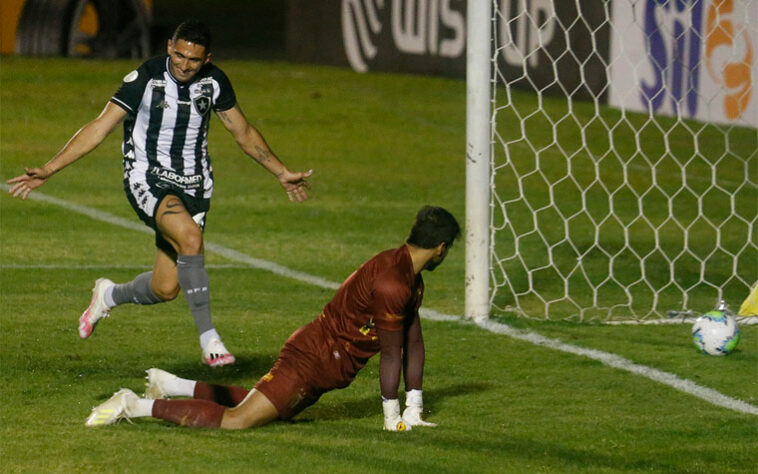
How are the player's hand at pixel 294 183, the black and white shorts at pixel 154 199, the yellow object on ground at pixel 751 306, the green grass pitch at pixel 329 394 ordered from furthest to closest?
the yellow object on ground at pixel 751 306 < the player's hand at pixel 294 183 < the black and white shorts at pixel 154 199 < the green grass pitch at pixel 329 394

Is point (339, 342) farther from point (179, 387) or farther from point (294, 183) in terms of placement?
point (294, 183)

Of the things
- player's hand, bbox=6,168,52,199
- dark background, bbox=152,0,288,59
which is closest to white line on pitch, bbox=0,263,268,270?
player's hand, bbox=6,168,52,199

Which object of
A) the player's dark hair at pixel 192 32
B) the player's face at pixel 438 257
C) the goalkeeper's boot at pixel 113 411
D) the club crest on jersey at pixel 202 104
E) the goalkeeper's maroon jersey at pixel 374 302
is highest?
the player's dark hair at pixel 192 32

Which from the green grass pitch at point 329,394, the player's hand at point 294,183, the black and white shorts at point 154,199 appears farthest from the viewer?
the player's hand at point 294,183

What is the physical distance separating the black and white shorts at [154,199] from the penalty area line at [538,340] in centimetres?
170

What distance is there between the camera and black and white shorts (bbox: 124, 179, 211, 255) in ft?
19.9

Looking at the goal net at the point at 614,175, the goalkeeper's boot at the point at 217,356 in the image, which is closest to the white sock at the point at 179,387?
the goalkeeper's boot at the point at 217,356

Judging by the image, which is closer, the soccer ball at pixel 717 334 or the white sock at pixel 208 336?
the white sock at pixel 208 336

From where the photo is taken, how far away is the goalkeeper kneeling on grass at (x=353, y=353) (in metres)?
4.89

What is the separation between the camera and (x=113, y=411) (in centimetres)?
499

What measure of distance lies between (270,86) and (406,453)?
15.7 metres

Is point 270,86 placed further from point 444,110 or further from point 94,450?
point 94,450

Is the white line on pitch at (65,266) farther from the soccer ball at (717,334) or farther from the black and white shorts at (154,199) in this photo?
the soccer ball at (717,334)

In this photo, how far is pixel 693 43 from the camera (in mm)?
15062
